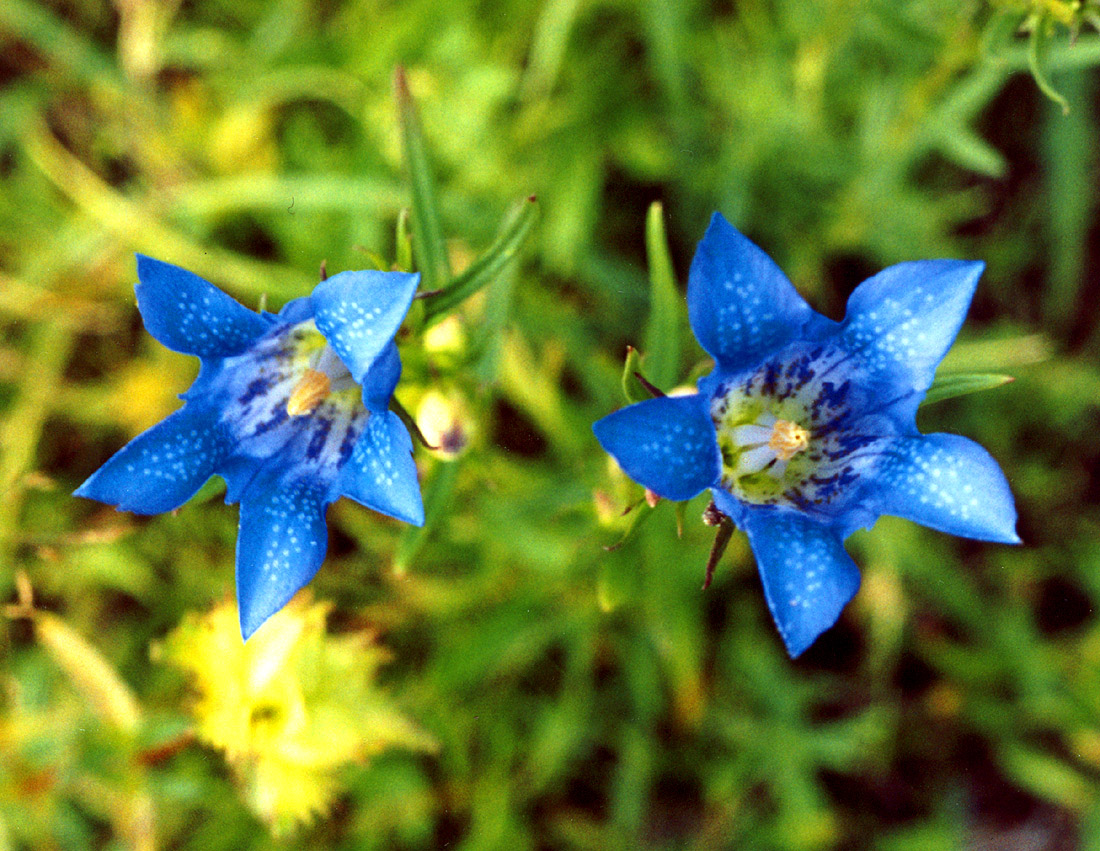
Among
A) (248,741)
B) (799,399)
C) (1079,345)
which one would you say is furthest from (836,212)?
(248,741)

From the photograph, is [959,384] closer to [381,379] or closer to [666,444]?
[666,444]

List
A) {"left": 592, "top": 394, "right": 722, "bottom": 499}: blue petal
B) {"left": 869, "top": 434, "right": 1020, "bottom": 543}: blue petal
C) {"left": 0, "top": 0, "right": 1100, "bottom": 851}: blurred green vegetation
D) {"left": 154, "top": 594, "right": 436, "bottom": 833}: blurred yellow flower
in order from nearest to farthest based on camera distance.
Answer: {"left": 592, "top": 394, "right": 722, "bottom": 499}: blue petal < {"left": 869, "top": 434, "right": 1020, "bottom": 543}: blue petal < {"left": 154, "top": 594, "right": 436, "bottom": 833}: blurred yellow flower < {"left": 0, "top": 0, "right": 1100, "bottom": 851}: blurred green vegetation

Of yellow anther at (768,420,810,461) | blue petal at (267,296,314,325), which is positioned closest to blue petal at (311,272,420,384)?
blue petal at (267,296,314,325)

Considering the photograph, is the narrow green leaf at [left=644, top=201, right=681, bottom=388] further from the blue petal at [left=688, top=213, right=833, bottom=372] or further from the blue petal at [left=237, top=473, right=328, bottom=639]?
the blue petal at [left=237, top=473, right=328, bottom=639]

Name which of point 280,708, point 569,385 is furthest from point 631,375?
point 569,385

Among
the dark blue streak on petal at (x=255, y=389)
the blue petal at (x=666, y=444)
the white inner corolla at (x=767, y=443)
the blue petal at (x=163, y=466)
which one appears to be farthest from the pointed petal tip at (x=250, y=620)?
the white inner corolla at (x=767, y=443)

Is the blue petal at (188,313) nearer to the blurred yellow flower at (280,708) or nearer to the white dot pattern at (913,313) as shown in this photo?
the blurred yellow flower at (280,708)
